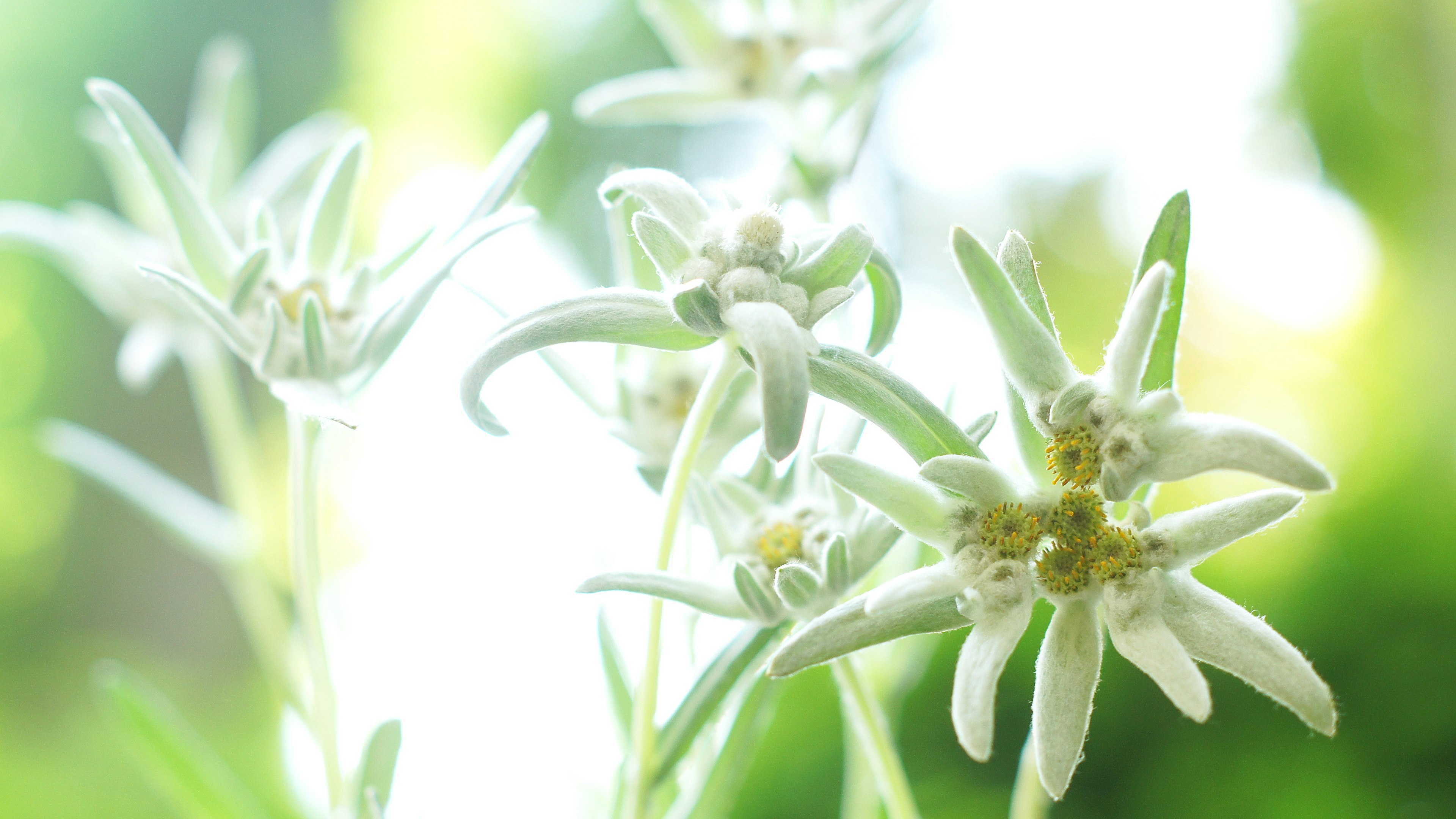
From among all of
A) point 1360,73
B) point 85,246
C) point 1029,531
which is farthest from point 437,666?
point 1360,73

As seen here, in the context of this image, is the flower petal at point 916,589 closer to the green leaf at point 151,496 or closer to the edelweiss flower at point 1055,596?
the edelweiss flower at point 1055,596

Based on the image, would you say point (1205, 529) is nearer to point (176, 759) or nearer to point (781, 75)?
point (781, 75)

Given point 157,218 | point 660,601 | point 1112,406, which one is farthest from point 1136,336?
point 157,218

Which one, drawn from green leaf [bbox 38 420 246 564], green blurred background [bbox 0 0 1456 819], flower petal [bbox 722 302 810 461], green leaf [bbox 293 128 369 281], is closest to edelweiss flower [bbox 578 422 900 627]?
flower petal [bbox 722 302 810 461]

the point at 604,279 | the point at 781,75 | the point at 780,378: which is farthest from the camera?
the point at 604,279

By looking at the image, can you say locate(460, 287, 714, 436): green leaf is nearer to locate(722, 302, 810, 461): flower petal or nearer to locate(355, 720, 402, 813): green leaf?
locate(722, 302, 810, 461): flower petal

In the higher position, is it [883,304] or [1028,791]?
[883,304]

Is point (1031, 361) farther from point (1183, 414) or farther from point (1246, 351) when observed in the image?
point (1246, 351)
